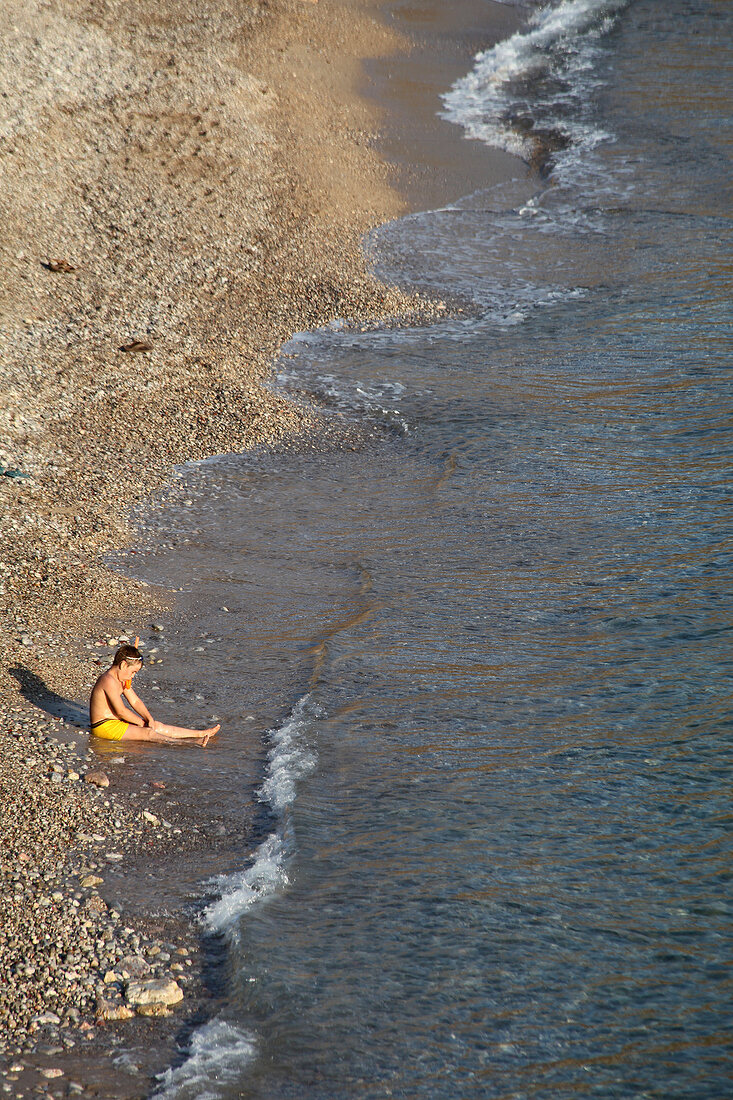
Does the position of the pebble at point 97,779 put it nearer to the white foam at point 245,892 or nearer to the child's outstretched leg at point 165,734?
the child's outstretched leg at point 165,734

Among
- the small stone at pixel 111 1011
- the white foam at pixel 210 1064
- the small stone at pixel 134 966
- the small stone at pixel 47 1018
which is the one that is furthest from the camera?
the small stone at pixel 134 966

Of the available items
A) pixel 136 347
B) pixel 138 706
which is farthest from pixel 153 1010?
pixel 136 347

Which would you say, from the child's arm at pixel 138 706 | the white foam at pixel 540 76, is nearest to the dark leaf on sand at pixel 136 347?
the child's arm at pixel 138 706

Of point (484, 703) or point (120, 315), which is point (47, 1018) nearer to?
point (484, 703)

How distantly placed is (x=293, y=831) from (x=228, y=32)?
79.9 ft

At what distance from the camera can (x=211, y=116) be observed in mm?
21984

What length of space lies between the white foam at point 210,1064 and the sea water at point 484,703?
0.02 m

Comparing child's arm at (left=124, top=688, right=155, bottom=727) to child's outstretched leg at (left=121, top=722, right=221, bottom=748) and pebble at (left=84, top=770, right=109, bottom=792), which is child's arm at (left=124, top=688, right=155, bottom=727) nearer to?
child's outstretched leg at (left=121, top=722, right=221, bottom=748)

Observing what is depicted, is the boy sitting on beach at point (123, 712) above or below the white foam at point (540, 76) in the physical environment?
below

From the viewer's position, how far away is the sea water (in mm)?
6078

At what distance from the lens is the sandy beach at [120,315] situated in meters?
6.70

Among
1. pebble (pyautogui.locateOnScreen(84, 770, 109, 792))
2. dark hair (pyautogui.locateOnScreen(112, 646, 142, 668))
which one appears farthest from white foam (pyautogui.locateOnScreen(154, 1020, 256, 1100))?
dark hair (pyautogui.locateOnScreen(112, 646, 142, 668))

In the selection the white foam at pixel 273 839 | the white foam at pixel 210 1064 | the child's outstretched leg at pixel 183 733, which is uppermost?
the child's outstretched leg at pixel 183 733

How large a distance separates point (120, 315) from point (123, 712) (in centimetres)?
889
